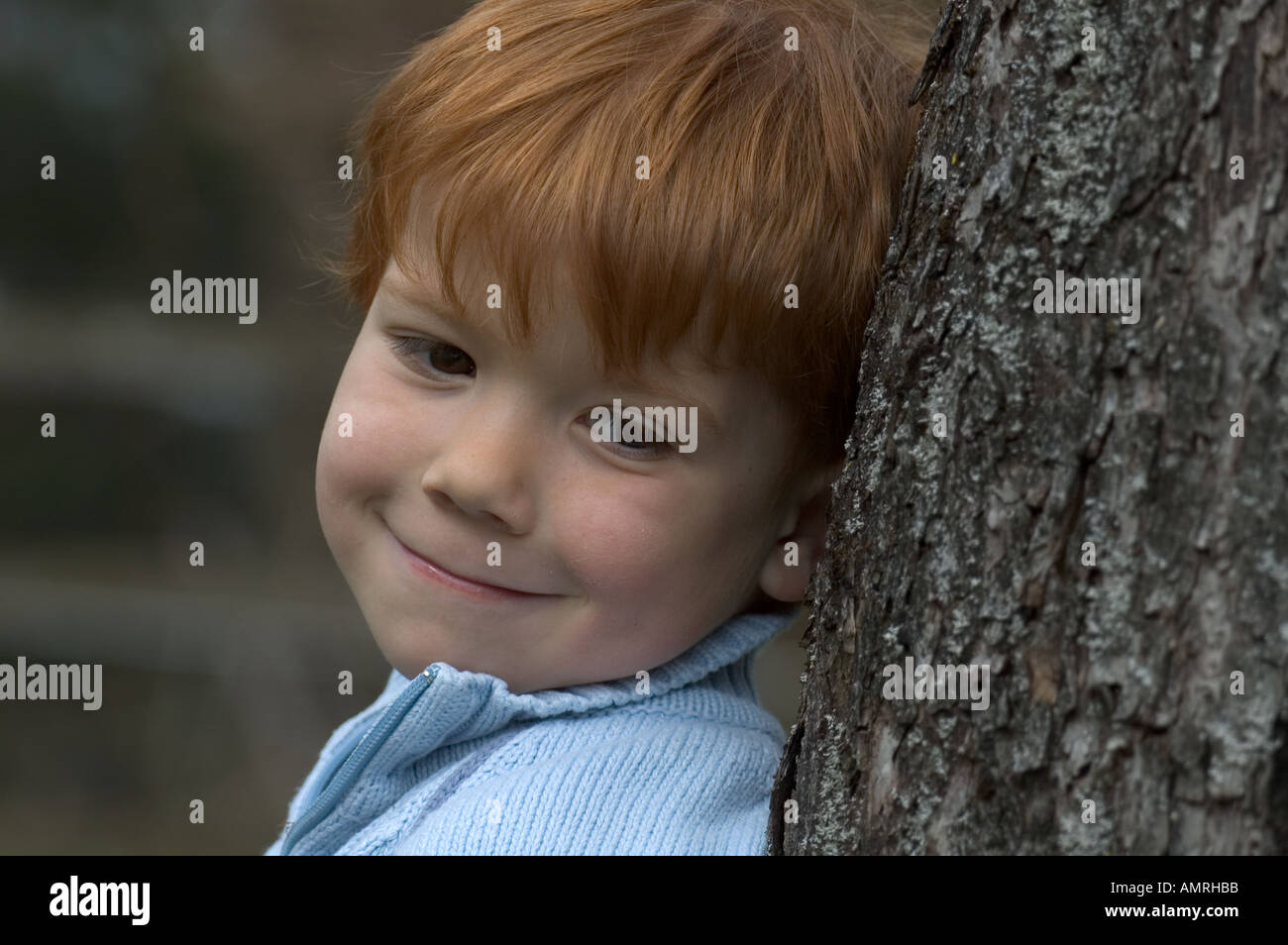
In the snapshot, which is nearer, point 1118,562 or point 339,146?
point 1118,562

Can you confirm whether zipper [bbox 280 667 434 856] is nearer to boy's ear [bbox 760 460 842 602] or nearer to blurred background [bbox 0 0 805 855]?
boy's ear [bbox 760 460 842 602]

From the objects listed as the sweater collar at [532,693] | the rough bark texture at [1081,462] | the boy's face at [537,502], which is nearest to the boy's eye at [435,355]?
the boy's face at [537,502]

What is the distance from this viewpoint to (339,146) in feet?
15.0

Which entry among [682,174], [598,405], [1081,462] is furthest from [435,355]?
[1081,462]

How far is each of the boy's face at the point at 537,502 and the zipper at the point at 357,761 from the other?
8 cm

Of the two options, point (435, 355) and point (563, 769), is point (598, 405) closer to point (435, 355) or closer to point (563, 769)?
point (435, 355)

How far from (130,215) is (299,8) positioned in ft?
2.86

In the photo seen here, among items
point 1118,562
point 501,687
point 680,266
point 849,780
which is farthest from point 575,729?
point 1118,562

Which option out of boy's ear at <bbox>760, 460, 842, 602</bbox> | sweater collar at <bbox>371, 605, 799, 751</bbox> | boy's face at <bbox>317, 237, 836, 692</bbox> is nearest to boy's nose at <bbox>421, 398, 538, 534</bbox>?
boy's face at <bbox>317, 237, 836, 692</bbox>

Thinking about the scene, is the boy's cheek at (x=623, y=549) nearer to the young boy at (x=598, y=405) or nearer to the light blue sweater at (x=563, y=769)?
Result: the young boy at (x=598, y=405)

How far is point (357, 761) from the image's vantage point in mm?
1518

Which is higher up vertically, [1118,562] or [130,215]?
[130,215]

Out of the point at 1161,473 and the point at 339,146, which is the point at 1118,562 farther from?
the point at 339,146

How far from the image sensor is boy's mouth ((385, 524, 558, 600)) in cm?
148
